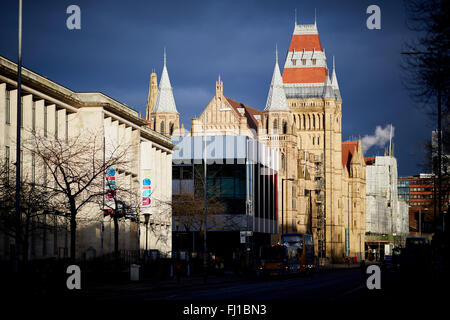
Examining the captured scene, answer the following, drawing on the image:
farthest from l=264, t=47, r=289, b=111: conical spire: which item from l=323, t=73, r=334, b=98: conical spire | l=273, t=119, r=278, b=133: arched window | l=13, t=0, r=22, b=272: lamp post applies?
l=13, t=0, r=22, b=272: lamp post

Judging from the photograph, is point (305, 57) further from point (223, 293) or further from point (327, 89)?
point (223, 293)

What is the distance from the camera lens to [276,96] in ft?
401

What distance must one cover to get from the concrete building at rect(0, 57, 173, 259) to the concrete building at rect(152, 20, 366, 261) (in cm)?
4983

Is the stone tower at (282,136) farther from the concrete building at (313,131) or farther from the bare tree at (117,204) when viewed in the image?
the bare tree at (117,204)

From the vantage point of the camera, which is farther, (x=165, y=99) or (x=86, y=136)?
(x=165, y=99)

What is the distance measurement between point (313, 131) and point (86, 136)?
338ft

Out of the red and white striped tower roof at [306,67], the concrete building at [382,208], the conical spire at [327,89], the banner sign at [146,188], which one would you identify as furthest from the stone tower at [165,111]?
the banner sign at [146,188]

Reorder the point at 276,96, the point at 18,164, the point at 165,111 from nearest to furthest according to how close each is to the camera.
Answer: the point at 18,164
the point at 276,96
the point at 165,111
